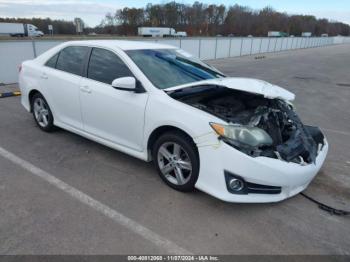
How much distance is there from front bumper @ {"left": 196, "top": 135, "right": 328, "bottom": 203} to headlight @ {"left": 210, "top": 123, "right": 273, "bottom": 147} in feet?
0.39

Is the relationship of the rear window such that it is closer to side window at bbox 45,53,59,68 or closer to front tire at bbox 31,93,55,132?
side window at bbox 45,53,59,68

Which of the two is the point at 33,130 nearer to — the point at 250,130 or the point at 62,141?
the point at 62,141

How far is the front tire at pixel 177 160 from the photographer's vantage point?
3146mm

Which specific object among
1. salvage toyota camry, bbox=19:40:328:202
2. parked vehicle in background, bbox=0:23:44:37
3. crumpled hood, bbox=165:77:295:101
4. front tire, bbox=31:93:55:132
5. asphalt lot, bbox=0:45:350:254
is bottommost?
parked vehicle in background, bbox=0:23:44:37

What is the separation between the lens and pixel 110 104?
150 inches

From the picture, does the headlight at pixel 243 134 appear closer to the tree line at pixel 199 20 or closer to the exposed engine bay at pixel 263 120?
the exposed engine bay at pixel 263 120

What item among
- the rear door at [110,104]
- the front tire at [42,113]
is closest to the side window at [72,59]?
the rear door at [110,104]

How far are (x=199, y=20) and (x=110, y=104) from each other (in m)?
95.2

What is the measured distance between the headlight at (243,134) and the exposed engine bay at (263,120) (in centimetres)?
2

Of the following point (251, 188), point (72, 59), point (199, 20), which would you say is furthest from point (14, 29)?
point (199, 20)

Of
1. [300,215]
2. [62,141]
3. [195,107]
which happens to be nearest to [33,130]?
[62,141]

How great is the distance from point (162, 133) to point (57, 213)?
1.37 m

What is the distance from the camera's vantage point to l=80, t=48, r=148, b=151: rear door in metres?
3.58

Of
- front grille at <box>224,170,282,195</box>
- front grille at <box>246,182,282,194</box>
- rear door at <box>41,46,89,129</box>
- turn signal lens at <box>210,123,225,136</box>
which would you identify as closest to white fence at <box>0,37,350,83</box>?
rear door at <box>41,46,89,129</box>
